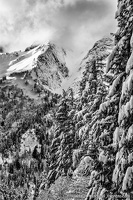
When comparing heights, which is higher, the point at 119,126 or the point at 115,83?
the point at 115,83

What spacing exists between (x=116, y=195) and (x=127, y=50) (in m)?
6.78

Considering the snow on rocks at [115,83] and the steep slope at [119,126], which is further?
the snow on rocks at [115,83]

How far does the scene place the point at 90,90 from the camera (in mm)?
25484

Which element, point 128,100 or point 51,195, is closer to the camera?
point 128,100

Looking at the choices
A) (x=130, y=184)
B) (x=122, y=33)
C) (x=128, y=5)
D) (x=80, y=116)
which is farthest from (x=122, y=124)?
(x=80, y=116)

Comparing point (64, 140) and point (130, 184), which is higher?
point (64, 140)

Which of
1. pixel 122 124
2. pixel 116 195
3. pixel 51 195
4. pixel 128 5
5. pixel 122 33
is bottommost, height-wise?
pixel 51 195

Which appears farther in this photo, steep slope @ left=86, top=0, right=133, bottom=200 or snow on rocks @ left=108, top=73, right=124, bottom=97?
snow on rocks @ left=108, top=73, right=124, bottom=97

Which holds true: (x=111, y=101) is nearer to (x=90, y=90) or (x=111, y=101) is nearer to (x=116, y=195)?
(x=116, y=195)

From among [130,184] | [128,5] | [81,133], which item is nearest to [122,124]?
[130,184]

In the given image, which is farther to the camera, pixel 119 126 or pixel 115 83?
pixel 115 83

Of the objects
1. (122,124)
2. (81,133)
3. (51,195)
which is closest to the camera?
(122,124)

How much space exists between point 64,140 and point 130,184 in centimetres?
1791

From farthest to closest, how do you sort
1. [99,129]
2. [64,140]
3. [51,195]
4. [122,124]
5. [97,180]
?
[64,140] < [51,195] < [99,129] < [97,180] < [122,124]
